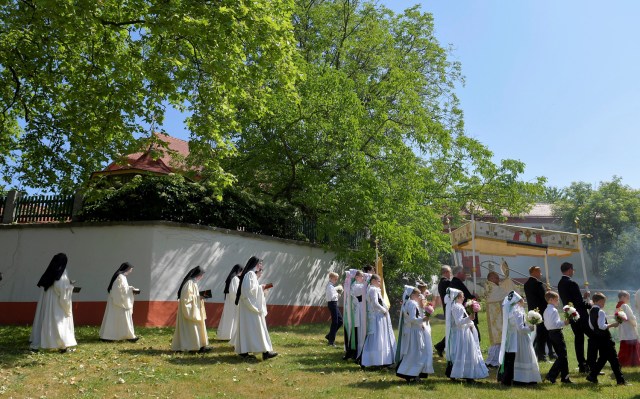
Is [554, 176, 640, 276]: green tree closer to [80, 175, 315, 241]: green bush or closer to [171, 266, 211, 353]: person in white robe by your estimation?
[80, 175, 315, 241]: green bush

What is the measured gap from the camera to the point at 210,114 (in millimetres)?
13828

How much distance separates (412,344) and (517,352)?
1793 millimetres

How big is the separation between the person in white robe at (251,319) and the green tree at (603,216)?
37.1 m

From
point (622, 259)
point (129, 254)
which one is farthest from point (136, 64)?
point (622, 259)

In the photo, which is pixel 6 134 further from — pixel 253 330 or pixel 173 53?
pixel 253 330

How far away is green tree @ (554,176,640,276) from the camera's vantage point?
42.5m

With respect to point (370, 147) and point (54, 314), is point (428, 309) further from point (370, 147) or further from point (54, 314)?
point (370, 147)

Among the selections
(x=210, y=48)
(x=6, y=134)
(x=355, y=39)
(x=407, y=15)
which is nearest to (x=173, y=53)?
(x=210, y=48)

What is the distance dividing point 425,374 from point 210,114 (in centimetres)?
784

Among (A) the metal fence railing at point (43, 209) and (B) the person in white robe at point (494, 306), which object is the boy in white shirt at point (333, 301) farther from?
(A) the metal fence railing at point (43, 209)

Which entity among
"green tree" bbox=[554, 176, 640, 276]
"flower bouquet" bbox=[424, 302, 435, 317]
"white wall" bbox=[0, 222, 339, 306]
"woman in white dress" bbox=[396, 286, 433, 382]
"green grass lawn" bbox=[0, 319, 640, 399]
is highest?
"green tree" bbox=[554, 176, 640, 276]

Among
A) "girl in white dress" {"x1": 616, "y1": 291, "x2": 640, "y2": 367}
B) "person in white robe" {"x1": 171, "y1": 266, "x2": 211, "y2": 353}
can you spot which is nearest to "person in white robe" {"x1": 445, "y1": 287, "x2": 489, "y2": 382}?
"girl in white dress" {"x1": 616, "y1": 291, "x2": 640, "y2": 367}

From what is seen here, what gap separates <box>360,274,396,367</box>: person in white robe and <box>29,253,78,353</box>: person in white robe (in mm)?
5918

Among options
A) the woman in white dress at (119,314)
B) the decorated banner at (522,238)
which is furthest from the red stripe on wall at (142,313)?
the decorated banner at (522,238)
